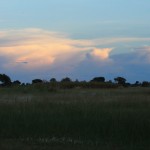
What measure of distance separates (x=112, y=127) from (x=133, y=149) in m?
3.16

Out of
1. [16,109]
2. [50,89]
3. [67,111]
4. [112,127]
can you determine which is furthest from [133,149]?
[50,89]

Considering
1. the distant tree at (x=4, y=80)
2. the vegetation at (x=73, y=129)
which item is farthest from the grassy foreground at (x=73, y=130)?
the distant tree at (x=4, y=80)

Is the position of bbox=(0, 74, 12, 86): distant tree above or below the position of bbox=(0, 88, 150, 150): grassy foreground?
above

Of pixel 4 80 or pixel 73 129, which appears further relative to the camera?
pixel 4 80

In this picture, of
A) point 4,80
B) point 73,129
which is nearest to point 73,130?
point 73,129

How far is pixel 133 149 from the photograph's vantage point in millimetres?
11961

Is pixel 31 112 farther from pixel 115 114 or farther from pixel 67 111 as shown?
pixel 115 114

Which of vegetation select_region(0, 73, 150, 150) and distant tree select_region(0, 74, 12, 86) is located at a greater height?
distant tree select_region(0, 74, 12, 86)

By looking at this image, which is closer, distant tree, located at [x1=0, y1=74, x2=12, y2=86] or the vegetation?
the vegetation

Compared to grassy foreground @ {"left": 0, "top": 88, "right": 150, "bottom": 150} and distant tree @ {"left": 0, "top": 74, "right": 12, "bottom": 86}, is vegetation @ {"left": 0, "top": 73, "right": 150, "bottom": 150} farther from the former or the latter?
distant tree @ {"left": 0, "top": 74, "right": 12, "bottom": 86}

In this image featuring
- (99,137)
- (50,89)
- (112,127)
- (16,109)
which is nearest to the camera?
(99,137)

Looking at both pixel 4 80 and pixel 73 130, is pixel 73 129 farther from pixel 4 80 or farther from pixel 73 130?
pixel 4 80

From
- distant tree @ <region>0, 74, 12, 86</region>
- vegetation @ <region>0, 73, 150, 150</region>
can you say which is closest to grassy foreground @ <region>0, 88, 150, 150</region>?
vegetation @ <region>0, 73, 150, 150</region>

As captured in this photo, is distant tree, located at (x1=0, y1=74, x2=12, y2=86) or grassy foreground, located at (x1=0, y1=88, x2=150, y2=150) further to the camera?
distant tree, located at (x1=0, y1=74, x2=12, y2=86)
